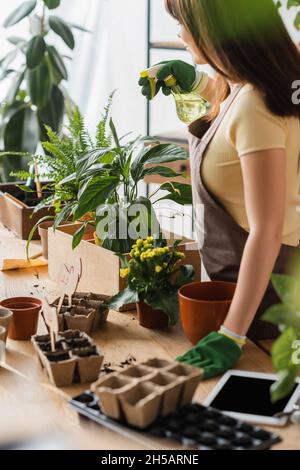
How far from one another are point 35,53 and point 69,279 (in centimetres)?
313

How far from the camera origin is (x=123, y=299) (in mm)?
1759

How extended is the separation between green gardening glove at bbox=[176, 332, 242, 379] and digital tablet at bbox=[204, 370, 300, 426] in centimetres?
2

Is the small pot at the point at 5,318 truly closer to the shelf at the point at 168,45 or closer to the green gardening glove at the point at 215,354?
the green gardening glove at the point at 215,354

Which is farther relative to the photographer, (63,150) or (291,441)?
(63,150)

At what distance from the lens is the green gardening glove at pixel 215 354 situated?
4.80 feet

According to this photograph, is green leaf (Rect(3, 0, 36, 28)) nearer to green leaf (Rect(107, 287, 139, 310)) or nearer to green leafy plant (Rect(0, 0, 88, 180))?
green leafy plant (Rect(0, 0, 88, 180))

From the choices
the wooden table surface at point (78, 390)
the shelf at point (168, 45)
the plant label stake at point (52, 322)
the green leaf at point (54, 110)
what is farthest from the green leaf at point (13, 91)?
the plant label stake at point (52, 322)

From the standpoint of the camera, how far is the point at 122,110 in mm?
5730

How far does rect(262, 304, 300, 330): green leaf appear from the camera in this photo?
1.03 metres

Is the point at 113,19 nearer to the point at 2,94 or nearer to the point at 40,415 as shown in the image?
the point at 2,94

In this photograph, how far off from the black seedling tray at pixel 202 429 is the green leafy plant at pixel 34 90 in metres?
3.58

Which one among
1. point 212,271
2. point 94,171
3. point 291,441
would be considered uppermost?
point 94,171

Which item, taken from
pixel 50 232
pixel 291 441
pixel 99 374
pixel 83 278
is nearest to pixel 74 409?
pixel 99 374

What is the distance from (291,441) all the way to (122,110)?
4.70 metres
